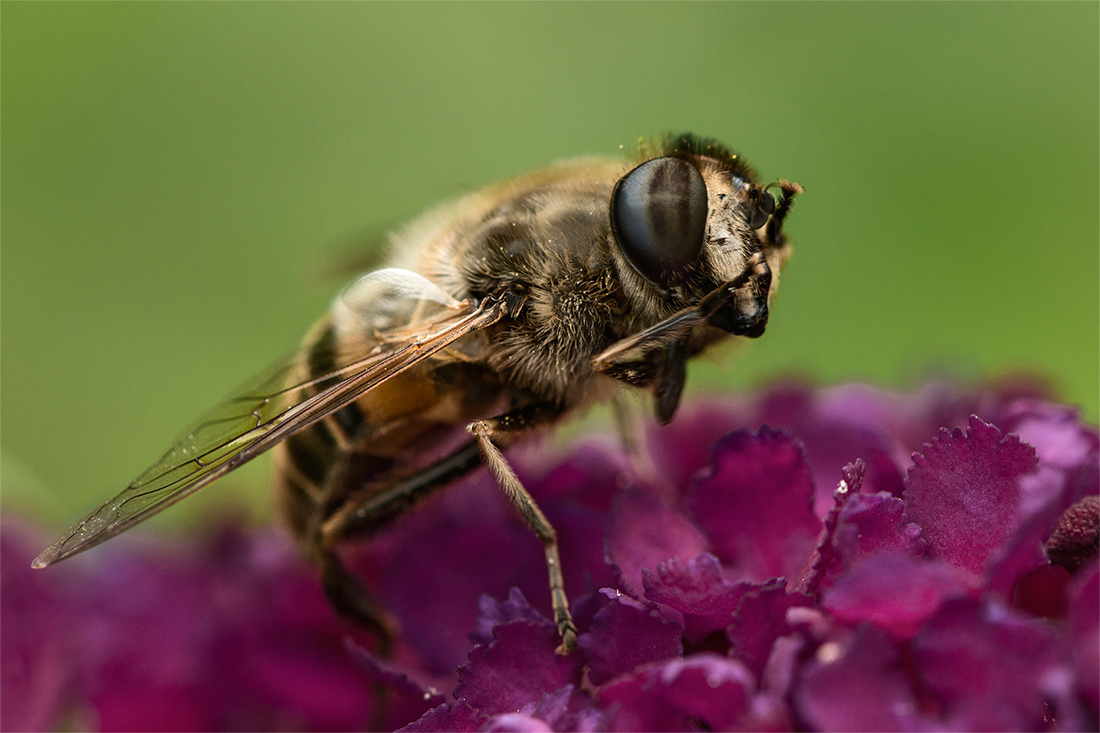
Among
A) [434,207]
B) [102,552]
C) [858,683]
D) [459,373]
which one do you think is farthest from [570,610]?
[102,552]

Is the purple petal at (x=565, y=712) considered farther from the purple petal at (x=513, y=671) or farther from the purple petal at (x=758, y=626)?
the purple petal at (x=758, y=626)

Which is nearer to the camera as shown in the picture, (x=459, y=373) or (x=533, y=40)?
(x=459, y=373)

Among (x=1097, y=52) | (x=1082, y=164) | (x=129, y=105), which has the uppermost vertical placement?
(x=129, y=105)

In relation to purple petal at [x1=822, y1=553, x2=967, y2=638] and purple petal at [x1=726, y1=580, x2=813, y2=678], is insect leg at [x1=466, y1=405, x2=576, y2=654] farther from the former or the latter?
purple petal at [x1=822, y1=553, x2=967, y2=638]

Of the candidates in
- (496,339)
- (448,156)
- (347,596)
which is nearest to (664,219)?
(496,339)

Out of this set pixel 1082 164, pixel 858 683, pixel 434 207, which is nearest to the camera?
pixel 858 683

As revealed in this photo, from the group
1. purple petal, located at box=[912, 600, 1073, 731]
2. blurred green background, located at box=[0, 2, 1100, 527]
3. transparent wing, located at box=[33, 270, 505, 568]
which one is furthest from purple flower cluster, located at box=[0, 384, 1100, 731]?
blurred green background, located at box=[0, 2, 1100, 527]

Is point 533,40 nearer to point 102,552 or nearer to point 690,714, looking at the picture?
point 102,552
